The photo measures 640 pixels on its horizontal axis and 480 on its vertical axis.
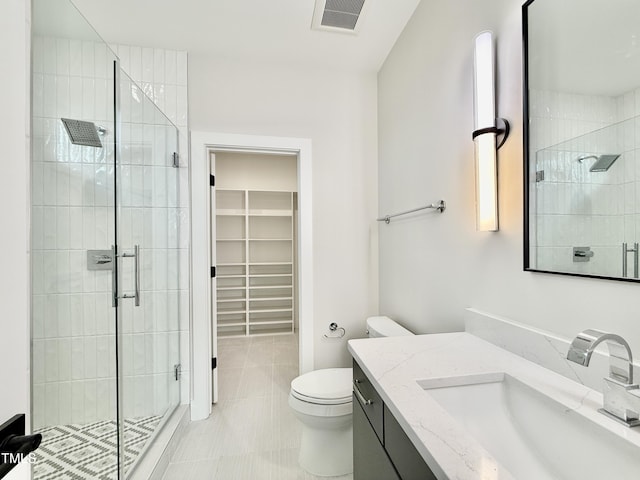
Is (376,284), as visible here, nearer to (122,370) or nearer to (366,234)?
(366,234)

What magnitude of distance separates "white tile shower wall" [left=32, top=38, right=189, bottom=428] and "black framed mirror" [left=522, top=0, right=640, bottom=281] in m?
1.70

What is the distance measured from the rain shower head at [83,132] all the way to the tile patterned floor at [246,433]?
5.86 ft

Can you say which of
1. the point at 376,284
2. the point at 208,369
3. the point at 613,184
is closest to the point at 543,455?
the point at 613,184

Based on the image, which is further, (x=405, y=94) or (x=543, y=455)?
(x=405, y=94)

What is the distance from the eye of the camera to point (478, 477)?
461 millimetres

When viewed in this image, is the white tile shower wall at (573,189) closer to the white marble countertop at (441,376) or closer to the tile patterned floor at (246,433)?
the white marble countertop at (441,376)

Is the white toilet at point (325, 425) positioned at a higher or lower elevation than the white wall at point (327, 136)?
lower

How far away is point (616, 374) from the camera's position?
0.62 metres

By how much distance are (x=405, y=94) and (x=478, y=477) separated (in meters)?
1.91

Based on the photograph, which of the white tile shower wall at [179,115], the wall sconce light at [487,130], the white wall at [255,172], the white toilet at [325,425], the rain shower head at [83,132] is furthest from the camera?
the white wall at [255,172]

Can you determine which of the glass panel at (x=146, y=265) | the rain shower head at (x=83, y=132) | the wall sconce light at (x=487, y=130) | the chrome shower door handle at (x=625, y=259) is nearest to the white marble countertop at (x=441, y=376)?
the chrome shower door handle at (x=625, y=259)

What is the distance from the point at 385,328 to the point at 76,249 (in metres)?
1.79

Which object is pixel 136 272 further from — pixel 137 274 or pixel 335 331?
pixel 335 331

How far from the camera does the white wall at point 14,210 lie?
0.54 meters
